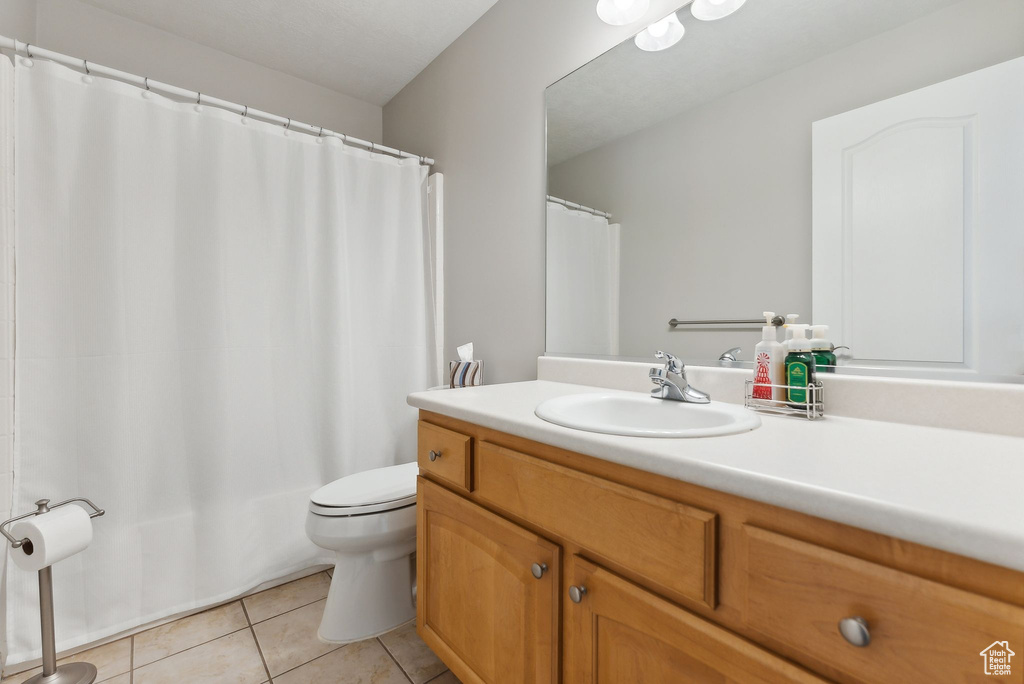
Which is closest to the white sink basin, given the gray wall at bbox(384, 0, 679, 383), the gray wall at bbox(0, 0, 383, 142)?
the gray wall at bbox(384, 0, 679, 383)

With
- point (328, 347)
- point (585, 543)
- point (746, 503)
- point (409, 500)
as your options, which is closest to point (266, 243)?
point (328, 347)

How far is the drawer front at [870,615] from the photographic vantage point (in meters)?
0.43

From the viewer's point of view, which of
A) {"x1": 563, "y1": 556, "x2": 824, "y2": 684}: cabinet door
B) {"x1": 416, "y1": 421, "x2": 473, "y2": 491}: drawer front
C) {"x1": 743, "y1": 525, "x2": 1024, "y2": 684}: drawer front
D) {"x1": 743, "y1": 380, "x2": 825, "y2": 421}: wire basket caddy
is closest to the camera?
{"x1": 743, "y1": 525, "x2": 1024, "y2": 684}: drawer front

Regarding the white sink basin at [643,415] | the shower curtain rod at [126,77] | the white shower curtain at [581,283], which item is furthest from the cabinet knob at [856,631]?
the shower curtain rod at [126,77]

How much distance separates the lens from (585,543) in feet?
2.59

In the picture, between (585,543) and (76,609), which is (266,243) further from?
(585,543)

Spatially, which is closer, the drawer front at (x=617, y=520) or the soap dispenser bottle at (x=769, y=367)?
the drawer front at (x=617, y=520)

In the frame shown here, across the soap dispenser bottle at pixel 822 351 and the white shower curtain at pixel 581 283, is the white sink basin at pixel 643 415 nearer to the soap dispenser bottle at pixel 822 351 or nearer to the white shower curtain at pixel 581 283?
the soap dispenser bottle at pixel 822 351

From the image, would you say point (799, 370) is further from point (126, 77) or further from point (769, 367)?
point (126, 77)

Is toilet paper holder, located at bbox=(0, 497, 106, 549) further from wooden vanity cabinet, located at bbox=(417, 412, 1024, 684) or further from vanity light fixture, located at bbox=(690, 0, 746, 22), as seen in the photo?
vanity light fixture, located at bbox=(690, 0, 746, 22)

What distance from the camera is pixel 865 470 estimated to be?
0.59m

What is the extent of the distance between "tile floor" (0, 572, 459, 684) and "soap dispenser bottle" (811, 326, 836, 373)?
130 cm

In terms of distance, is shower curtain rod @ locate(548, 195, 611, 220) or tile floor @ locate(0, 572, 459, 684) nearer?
tile floor @ locate(0, 572, 459, 684)

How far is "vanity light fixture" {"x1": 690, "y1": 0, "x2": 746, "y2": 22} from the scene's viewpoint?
1.17 m
